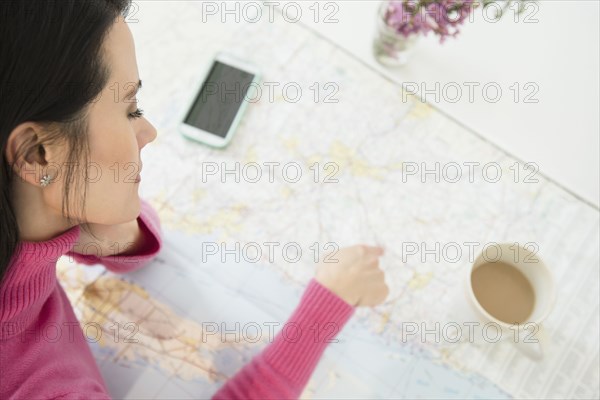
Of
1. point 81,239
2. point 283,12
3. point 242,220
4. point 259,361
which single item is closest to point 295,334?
point 259,361

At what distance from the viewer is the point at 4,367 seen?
500mm

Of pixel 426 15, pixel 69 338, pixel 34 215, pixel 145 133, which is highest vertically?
pixel 426 15

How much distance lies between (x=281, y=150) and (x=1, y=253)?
382 mm

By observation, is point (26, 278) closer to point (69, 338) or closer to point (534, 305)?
point (69, 338)

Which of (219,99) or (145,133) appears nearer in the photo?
(145,133)

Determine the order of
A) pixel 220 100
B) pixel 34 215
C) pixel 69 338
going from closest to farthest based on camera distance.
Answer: pixel 34 215, pixel 69 338, pixel 220 100

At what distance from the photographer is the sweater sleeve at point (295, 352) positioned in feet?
1.92

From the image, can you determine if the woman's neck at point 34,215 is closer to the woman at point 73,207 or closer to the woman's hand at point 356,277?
the woman at point 73,207

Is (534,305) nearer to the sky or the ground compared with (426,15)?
nearer to the ground

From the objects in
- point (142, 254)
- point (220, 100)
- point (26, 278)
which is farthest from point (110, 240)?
point (220, 100)

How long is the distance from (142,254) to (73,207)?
7.3 inches

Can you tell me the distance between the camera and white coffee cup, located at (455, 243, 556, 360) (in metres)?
0.55

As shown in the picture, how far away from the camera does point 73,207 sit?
1.53ft

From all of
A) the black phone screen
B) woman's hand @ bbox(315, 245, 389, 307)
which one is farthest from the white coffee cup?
the black phone screen
